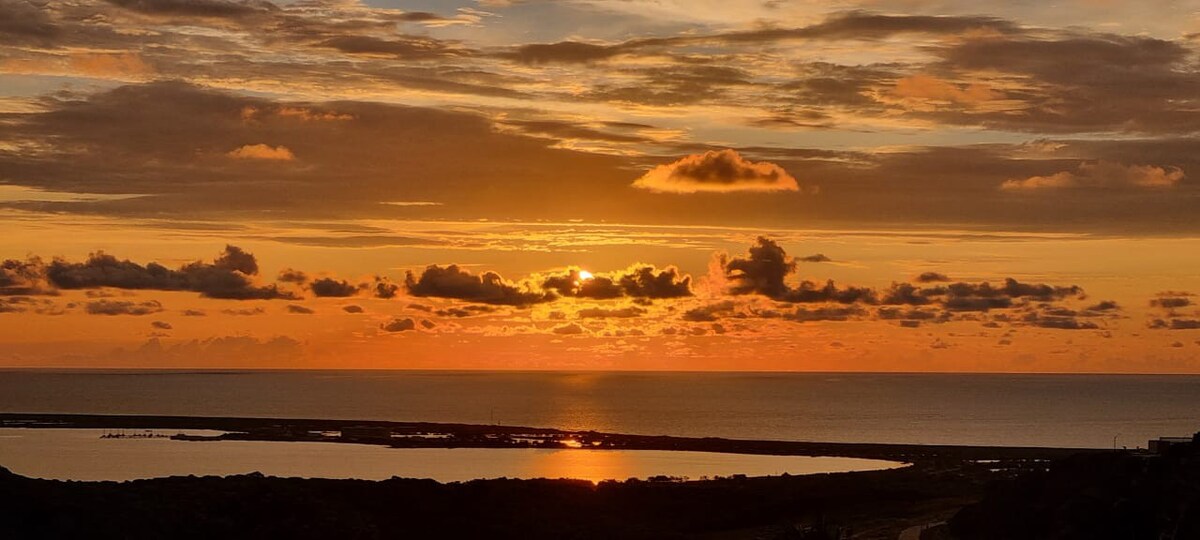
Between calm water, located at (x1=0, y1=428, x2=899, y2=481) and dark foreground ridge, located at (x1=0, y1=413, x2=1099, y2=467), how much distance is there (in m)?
4.99

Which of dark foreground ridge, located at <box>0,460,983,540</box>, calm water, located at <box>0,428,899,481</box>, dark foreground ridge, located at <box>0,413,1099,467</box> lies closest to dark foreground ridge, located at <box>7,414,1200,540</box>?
dark foreground ridge, located at <box>0,460,983,540</box>

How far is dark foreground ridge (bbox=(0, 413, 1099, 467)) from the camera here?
143 m

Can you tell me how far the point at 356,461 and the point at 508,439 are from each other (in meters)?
36.1

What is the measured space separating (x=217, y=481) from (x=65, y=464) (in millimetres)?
53365

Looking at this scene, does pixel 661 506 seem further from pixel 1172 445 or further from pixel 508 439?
pixel 508 439

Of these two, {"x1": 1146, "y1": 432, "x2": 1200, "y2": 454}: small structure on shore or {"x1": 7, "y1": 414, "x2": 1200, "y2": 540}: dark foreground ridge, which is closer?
{"x1": 7, "y1": 414, "x2": 1200, "y2": 540}: dark foreground ridge

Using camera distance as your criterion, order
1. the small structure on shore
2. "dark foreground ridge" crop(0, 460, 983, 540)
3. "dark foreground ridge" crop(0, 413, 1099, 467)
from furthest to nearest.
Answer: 1. "dark foreground ridge" crop(0, 413, 1099, 467)
2. "dark foreground ridge" crop(0, 460, 983, 540)
3. the small structure on shore

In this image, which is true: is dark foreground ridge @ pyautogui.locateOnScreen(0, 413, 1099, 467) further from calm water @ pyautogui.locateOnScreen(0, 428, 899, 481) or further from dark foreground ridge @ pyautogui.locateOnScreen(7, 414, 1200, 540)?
dark foreground ridge @ pyautogui.locateOnScreen(7, 414, 1200, 540)

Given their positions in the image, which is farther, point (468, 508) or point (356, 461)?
point (356, 461)

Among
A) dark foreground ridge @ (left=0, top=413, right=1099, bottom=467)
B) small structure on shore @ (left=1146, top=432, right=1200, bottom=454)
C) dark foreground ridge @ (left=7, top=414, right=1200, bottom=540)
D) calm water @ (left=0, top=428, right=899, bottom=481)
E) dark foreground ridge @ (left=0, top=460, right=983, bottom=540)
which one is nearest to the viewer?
dark foreground ridge @ (left=7, top=414, right=1200, bottom=540)

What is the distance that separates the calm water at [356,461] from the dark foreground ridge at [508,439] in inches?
196

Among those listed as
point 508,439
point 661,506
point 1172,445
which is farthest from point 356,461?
point 1172,445

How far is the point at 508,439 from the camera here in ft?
541

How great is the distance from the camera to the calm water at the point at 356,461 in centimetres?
11888
